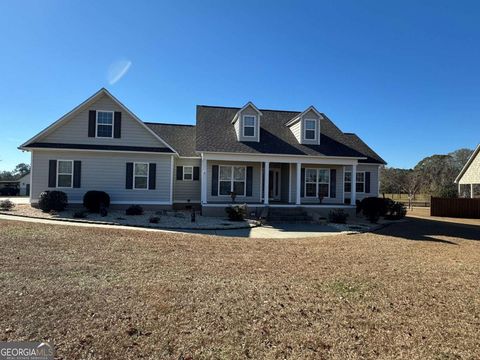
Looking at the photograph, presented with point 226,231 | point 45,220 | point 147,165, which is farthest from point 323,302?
point 147,165

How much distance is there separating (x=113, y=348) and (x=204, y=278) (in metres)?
2.66

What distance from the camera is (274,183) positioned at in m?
22.4

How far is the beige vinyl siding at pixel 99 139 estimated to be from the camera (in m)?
17.7

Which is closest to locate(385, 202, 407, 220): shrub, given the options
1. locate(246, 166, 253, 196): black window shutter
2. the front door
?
the front door

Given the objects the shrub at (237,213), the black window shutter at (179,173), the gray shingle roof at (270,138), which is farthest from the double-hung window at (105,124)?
the shrub at (237,213)

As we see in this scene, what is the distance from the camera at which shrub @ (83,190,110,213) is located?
54.3 feet

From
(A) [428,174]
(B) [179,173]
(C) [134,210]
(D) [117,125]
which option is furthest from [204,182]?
(A) [428,174]

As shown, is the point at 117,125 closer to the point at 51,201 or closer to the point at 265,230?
the point at 51,201

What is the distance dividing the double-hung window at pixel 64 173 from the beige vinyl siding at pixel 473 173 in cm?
3078

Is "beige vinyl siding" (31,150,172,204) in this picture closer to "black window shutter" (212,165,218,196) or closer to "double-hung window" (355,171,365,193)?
"black window shutter" (212,165,218,196)

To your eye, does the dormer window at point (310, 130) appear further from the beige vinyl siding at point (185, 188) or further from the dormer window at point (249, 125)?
the beige vinyl siding at point (185, 188)

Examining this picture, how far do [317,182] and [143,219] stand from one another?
36.7 ft

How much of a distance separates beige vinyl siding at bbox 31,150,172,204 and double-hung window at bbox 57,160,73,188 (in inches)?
8.9

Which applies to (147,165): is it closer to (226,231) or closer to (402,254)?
(226,231)
